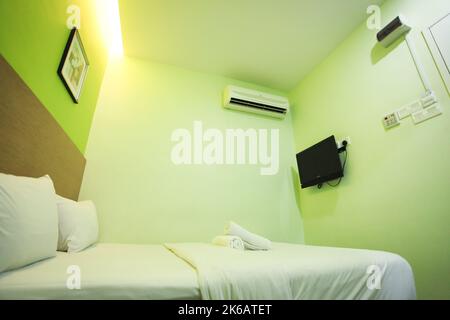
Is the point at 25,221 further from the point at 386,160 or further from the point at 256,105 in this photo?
the point at 256,105

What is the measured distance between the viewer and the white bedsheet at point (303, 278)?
0.67 m

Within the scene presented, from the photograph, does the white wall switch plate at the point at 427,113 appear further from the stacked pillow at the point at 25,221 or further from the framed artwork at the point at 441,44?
the stacked pillow at the point at 25,221

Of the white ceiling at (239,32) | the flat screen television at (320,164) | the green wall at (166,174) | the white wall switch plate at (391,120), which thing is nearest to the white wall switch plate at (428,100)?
the white wall switch plate at (391,120)

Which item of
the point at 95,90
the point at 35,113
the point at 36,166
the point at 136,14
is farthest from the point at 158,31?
the point at 36,166

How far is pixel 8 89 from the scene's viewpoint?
2.94ft

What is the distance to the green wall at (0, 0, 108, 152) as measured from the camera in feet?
3.06

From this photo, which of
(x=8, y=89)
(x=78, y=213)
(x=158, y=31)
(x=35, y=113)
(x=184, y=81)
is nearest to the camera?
(x=8, y=89)

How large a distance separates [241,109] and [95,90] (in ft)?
5.72

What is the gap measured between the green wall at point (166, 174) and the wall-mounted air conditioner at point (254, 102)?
0.39 ft

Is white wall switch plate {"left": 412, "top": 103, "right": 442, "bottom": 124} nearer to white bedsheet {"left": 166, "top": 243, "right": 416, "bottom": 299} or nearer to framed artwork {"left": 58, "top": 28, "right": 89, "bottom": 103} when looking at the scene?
white bedsheet {"left": 166, "top": 243, "right": 416, "bottom": 299}

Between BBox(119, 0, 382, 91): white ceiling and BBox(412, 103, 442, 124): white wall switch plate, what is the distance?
4.17ft

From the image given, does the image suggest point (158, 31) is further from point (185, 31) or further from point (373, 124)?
point (373, 124)

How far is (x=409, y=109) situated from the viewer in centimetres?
159

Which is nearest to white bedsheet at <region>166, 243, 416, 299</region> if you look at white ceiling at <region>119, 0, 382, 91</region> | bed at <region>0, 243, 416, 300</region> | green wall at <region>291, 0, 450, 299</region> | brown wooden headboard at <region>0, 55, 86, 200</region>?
bed at <region>0, 243, 416, 300</region>
